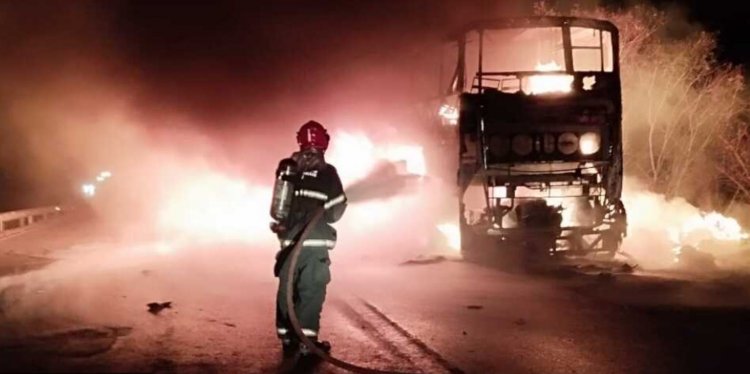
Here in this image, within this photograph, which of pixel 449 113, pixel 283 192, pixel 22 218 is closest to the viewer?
pixel 283 192

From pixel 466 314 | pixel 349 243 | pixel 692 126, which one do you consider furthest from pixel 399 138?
pixel 466 314

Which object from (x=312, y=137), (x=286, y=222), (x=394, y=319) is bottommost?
(x=394, y=319)

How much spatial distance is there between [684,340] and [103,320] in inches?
212

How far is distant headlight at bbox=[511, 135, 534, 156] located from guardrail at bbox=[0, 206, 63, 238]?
13.3 meters

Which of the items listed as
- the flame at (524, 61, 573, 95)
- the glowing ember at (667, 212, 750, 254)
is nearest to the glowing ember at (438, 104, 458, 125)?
the flame at (524, 61, 573, 95)

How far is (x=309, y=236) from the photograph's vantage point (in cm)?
644

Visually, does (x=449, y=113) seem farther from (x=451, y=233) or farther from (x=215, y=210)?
(x=215, y=210)

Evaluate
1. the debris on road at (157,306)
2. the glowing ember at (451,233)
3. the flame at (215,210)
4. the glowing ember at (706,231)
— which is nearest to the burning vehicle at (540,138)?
the glowing ember at (451,233)

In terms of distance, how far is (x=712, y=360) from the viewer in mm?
6465

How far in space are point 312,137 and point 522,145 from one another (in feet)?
21.9

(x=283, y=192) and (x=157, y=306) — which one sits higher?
(x=283, y=192)

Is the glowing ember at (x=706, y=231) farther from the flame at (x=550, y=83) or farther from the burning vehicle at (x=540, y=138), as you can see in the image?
the flame at (x=550, y=83)

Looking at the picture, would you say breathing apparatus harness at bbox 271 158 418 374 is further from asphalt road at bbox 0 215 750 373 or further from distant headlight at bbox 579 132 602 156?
distant headlight at bbox 579 132 602 156

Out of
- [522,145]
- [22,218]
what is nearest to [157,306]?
[522,145]
